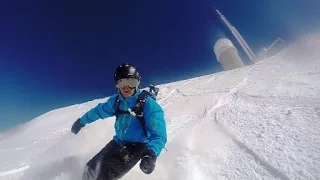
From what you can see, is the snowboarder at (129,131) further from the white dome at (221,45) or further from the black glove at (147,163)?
the white dome at (221,45)

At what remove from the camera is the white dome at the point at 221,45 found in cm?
5729

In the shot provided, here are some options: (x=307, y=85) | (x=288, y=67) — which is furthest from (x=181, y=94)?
(x=307, y=85)

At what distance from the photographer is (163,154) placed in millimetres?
5668

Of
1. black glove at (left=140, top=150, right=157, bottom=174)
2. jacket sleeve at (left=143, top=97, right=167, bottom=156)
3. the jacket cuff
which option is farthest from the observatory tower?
black glove at (left=140, top=150, right=157, bottom=174)

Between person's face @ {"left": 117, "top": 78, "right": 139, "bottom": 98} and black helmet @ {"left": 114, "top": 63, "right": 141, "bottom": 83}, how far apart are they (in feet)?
0.23

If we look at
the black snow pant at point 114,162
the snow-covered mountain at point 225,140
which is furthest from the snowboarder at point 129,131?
the snow-covered mountain at point 225,140

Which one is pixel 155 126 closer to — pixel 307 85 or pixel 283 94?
pixel 283 94

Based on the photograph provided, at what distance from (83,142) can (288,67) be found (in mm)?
10381

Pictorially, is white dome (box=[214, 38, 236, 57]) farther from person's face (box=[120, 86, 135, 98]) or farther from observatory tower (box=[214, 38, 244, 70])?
person's face (box=[120, 86, 135, 98])

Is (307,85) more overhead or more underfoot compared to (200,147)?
more overhead

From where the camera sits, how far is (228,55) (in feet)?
→ 185

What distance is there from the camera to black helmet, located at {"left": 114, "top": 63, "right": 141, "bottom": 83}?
473 cm

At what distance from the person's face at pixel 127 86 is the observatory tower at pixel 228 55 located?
53440mm

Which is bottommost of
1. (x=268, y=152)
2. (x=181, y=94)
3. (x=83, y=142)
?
(x=268, y=152)
